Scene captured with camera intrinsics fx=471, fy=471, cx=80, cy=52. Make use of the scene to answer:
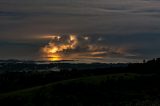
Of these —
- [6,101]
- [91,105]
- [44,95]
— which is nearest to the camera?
[91,105]

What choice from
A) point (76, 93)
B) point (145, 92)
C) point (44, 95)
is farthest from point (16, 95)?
point (145, 92)

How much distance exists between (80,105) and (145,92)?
39050mm

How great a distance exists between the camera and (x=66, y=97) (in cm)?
19062

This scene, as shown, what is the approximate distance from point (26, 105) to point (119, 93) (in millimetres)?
41480

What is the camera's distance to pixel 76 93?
198750 millimetres

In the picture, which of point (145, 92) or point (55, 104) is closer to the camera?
point (55, 104)

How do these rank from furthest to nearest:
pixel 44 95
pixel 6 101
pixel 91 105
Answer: pixel 44 95 → pixel 6 101 → pixel 91 105

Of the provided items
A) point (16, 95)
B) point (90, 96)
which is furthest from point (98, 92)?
point (16, 95)

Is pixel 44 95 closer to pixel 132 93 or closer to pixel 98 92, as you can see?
pixel 98 92

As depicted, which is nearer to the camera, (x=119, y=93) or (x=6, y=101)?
(x=6, y=101)

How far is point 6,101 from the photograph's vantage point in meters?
182

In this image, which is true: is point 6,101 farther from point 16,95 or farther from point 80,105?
point 80,105

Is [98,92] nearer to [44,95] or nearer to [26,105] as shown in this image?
[44,95]

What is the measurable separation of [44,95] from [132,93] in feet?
120
